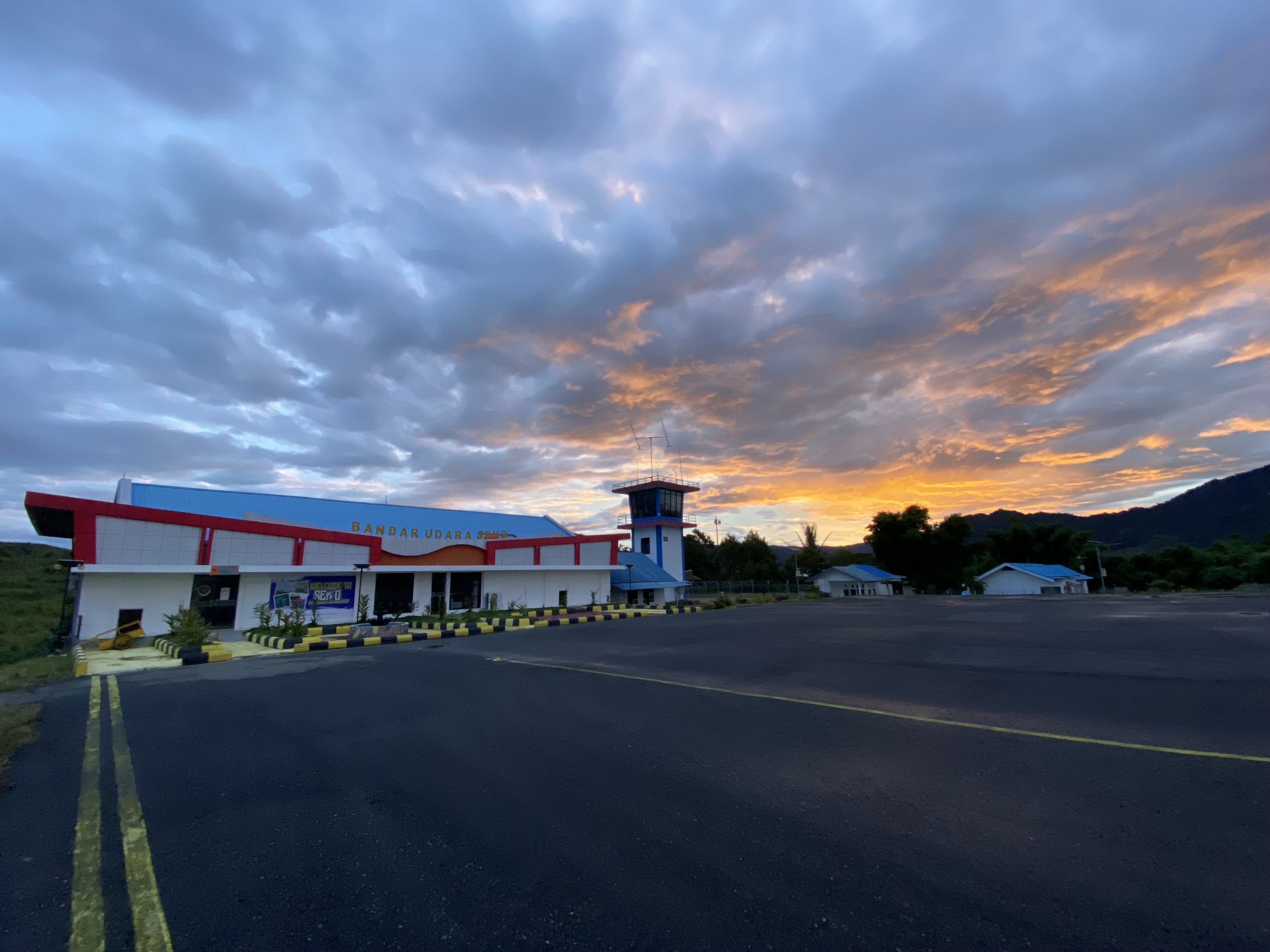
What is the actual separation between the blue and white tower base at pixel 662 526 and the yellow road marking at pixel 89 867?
42846 mm

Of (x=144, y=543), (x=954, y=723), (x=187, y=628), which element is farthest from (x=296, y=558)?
(x=954, y=723)

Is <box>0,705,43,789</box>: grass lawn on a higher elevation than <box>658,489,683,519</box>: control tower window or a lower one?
lower

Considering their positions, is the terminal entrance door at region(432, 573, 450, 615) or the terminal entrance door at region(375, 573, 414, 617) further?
the terminal entrance door at region(432, 573, 450, 615)

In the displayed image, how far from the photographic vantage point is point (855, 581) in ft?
204

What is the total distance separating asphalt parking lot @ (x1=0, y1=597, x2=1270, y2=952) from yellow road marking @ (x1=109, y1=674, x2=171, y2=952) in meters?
0.04

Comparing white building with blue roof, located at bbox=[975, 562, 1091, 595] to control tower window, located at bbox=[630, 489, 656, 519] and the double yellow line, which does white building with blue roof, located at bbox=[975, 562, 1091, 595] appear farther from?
A: the double yellow line

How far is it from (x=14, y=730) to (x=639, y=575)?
1521 inches

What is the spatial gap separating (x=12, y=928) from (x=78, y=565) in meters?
21.6

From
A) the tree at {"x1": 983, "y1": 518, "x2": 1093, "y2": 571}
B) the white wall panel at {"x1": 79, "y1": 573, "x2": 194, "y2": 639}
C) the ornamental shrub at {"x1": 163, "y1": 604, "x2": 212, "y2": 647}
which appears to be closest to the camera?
the ornamental shrub at {"x1": 163, "y1": 604, "x2": 212, "y2": 647}

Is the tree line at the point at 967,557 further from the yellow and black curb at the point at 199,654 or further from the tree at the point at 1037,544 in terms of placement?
the yellow and black curb at the point at 199,654

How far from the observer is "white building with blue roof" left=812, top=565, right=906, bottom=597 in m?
62.0

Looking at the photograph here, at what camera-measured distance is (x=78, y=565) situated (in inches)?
715

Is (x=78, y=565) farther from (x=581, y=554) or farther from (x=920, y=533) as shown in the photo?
(x=920, y=533)

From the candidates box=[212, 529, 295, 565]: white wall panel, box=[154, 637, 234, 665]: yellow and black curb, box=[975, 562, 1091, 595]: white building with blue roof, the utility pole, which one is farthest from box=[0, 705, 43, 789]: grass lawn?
the utility pole
